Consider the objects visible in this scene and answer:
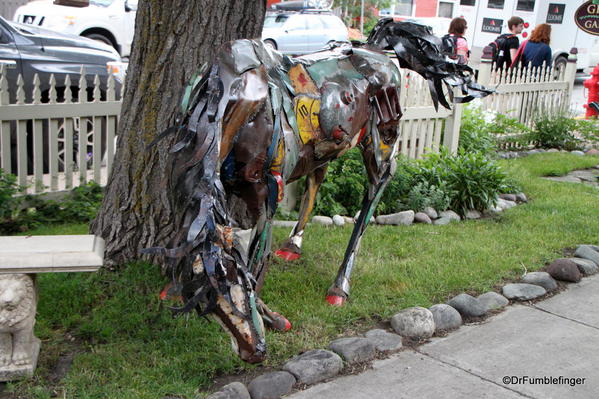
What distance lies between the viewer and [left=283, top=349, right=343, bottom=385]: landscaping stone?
350 cm

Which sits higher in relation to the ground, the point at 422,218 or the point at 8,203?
the point at 8,203

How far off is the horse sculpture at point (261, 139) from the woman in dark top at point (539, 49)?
7606 millimetres

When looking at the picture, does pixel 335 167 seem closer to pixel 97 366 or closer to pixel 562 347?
pixel 562 347

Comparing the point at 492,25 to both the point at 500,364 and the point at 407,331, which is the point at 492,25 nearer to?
the point at 407,331

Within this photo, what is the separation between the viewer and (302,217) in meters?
5.16

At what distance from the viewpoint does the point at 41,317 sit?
13.0ft

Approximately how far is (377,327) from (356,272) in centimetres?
81

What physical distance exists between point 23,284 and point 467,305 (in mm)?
2852

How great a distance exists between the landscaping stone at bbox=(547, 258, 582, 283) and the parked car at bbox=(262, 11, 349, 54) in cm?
1519

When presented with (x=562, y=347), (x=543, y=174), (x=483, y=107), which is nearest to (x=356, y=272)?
(x=562, y=347)

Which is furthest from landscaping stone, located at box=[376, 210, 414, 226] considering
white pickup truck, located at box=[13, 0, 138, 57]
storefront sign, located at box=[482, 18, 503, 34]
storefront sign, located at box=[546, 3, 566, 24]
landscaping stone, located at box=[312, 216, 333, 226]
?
storefront sign, located at box=[546, 3, 566, 24]

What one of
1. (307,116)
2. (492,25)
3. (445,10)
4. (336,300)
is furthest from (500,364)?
(445,10)

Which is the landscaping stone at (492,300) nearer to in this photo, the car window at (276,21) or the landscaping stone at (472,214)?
the landscaping stone at (472,214)

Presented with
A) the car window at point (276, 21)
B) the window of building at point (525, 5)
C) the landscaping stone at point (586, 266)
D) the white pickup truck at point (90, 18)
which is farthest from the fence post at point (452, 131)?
the window of building at point (525, 5)
